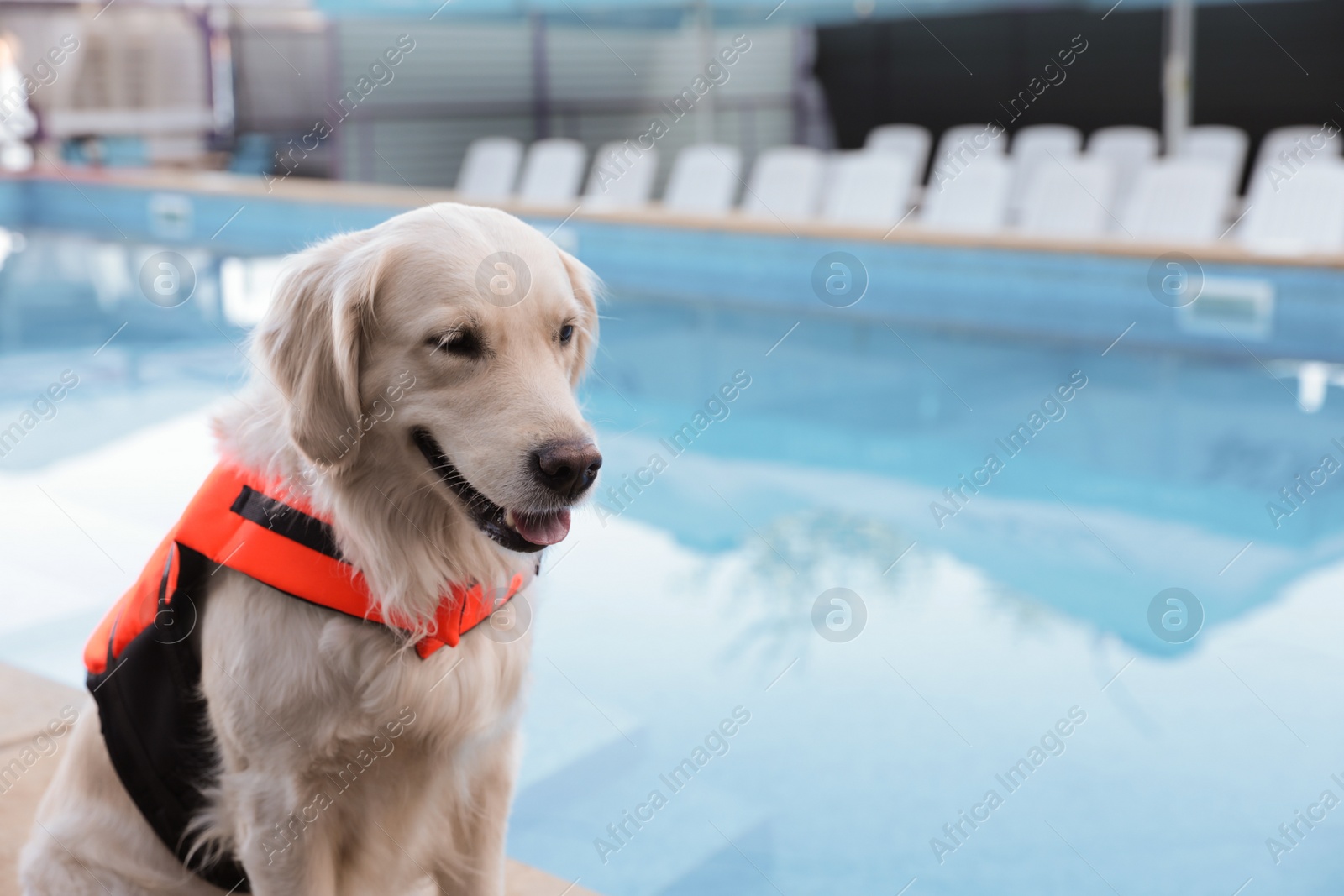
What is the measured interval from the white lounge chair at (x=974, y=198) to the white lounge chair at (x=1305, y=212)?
6.17 ft

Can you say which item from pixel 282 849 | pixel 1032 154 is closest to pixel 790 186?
pixel 1032 154

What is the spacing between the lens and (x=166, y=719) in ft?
5.09

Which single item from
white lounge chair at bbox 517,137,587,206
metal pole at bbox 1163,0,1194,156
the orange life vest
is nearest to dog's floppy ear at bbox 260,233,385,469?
the orange life vest

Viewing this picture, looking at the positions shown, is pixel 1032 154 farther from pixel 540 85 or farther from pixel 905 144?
pixel 540 85

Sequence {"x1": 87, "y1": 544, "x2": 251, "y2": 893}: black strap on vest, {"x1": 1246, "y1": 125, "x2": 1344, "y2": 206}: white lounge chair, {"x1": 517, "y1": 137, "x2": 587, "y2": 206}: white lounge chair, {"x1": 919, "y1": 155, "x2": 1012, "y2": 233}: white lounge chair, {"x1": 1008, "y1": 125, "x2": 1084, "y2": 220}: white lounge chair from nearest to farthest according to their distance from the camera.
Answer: {"x1": 87, "y1": 544, "x2": 251, "y2": 893}: black strap on vest → {"x1": 1246, "y1": 125, "x2": 1344, "y2": 206}: white lounge chair → {"x1": 919, "y1": 155, "x2": 1012, "y2": 233}: white lounge chair → {"x1": 1008, "y1": 125, "x2": 1084, "y2": 220}: white lounge chair → {"x1": 517, "y1": 137, "x2": 587, "y2": 206}: white lounge chair

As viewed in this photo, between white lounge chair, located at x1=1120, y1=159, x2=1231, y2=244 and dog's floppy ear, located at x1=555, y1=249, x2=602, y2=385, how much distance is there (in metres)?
7.17

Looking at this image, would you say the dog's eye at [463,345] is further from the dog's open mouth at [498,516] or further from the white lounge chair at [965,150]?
the white lounge chair at [965,150]

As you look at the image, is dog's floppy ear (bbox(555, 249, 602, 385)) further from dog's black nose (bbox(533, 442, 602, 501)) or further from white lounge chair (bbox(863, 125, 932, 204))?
white lounge chair (bbox(863, 125, 932, 204))

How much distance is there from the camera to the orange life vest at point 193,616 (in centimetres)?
145

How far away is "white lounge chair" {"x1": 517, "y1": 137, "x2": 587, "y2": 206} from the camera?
1154 cm

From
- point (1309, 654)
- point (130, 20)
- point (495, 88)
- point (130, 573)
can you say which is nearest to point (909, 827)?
point (1309, 654)

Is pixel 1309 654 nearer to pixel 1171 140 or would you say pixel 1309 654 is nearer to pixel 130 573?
pixel 130 573

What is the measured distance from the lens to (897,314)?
315 inches

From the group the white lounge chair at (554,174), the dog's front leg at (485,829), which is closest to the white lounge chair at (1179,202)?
the white lounge chair at (554,174)
